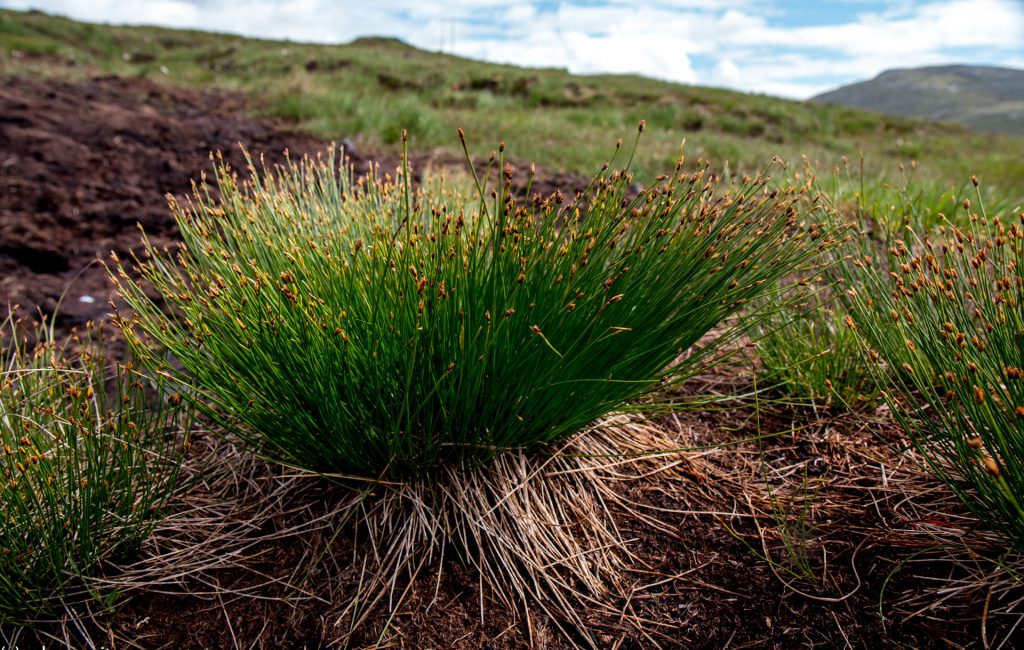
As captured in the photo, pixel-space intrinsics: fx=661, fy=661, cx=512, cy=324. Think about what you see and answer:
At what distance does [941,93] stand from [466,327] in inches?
7286

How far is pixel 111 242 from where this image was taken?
432 cm

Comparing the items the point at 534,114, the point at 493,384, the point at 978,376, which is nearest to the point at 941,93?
the point at 534,114

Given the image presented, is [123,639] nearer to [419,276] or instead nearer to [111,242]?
[419,276]

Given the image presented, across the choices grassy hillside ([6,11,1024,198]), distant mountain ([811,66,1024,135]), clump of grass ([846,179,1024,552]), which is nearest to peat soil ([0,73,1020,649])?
clump of grass ([846,179,1024,552])

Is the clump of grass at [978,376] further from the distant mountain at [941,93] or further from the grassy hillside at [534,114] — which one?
the distant mountain at [941,93]

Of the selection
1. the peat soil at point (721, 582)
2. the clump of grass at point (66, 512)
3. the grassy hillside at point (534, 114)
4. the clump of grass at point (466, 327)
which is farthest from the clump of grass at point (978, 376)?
the grassy hillside at point (534, 114)

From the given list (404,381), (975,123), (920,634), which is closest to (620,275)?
(404,381)

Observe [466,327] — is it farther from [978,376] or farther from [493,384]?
[978,376]

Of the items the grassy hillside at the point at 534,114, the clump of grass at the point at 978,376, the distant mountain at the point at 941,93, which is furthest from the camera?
the distant mountain at the point at 941,93

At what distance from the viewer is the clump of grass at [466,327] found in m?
1.73

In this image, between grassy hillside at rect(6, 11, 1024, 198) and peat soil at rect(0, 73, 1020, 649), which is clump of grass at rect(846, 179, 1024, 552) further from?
grassy hillside at rect(6, 11, 1024, 198)

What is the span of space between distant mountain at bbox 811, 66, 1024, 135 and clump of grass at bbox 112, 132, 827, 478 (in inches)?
5626

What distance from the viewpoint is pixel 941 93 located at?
492ft

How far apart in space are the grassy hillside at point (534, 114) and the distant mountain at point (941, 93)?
127m
